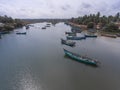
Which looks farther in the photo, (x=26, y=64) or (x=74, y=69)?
(x=26, y=64)

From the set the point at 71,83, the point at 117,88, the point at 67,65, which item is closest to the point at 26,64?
the point at 67,65

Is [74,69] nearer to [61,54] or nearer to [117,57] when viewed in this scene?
[61,54]

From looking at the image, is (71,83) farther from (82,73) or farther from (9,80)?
(9,80)

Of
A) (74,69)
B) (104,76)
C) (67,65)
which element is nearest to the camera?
(104,76)

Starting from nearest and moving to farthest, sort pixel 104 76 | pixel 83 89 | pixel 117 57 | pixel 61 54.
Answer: pixel 83 89 → pixel 104 76 → pixel 117 57 → pixel 61 54

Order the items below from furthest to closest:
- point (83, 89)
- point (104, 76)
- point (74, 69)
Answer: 1. point (74, 69)
2. point (104, 76)
3. point (83, 89)

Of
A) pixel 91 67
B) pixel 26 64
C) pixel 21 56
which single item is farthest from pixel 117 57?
pixel 21 56

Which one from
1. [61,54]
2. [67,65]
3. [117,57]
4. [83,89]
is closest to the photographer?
[83,89]

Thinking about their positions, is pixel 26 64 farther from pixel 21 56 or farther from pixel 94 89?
pixel 94 89

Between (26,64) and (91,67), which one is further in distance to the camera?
(26,64)
